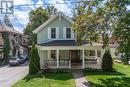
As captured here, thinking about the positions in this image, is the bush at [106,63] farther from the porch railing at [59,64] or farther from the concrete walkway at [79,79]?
the porch railing at [59,64]

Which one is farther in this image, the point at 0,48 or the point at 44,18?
the point at 44,18

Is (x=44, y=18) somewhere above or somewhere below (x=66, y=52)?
above

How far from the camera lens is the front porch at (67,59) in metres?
36.3

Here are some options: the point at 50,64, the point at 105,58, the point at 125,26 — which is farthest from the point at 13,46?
the point at 125,26

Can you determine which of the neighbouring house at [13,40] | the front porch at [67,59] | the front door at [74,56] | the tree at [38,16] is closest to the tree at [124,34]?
the front porch at [67,59]

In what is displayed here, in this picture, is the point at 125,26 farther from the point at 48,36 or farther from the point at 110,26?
the point at 48,36

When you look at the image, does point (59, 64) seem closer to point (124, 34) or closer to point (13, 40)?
point (124, 34)

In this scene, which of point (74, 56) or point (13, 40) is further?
point (13, 40)

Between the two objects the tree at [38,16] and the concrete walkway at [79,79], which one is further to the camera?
the tree at [38,16]

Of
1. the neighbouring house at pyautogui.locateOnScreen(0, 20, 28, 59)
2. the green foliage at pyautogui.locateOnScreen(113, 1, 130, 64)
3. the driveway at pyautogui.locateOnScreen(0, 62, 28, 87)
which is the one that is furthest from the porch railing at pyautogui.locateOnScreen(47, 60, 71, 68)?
the neighbouring house at pyautogui.locateOnScreen(0, 20, 28, 59)

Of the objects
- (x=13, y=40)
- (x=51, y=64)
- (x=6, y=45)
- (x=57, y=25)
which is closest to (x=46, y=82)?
(x=51, y=64)

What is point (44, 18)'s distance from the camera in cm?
7250

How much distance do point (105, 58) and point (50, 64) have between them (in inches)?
257

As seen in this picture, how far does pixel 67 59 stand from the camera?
4184cm
